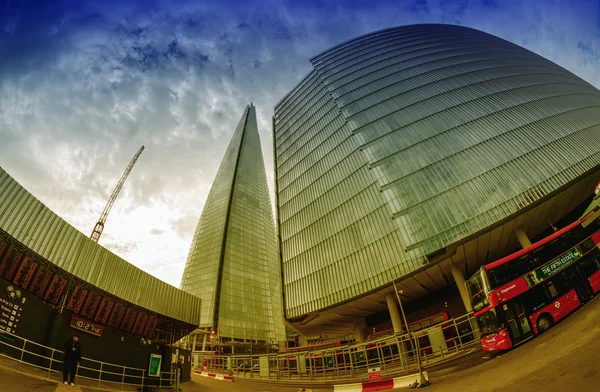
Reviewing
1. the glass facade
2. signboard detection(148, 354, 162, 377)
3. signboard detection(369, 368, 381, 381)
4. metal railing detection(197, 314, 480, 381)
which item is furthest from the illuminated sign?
the glass facade

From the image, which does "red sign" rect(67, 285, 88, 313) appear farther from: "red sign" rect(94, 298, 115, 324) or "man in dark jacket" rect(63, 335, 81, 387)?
"man in dark jacket" rect(63, 335, 81, 387)

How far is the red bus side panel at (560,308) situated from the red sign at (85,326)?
2575cm

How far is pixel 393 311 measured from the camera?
28719 millimetres

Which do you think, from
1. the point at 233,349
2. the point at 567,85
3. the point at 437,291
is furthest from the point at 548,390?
the point at 233,349

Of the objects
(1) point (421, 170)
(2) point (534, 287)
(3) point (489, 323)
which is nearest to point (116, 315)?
(3) point (489, 323)

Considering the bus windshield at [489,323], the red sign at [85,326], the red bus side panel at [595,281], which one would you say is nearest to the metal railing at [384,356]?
the bus windshield at [489,323]

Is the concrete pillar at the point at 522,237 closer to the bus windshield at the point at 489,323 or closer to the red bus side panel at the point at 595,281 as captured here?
the red bus side panel at the point at 595,281

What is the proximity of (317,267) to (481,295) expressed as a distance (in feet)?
71.8

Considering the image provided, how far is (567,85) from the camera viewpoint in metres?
43.2

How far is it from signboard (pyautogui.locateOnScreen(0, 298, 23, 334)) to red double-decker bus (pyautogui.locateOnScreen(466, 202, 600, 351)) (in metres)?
24.1

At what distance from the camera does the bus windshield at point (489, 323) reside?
13031 mm

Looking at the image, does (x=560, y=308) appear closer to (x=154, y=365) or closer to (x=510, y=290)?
(x=510, y=290)

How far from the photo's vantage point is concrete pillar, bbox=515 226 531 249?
24919mm

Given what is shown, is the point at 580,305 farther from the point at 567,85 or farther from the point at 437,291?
the point at 567,85
